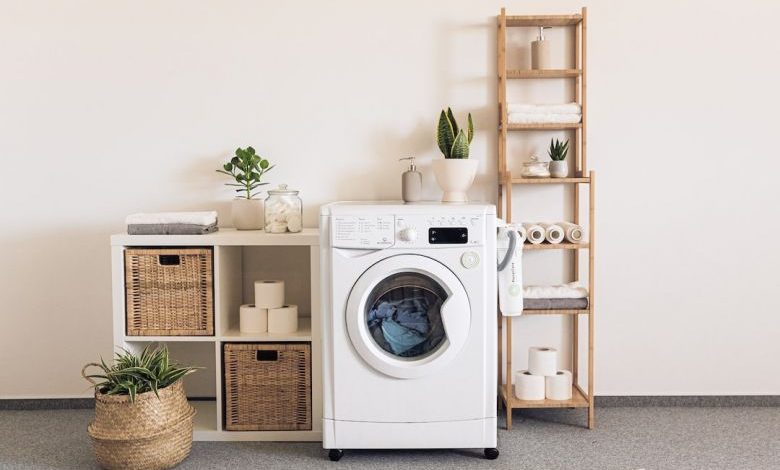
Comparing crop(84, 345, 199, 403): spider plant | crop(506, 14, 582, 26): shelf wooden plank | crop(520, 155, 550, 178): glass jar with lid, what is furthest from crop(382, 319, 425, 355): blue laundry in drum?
crop(506, 14, 582, 26): shelf wooden plank

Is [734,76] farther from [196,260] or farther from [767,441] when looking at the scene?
[196,260]

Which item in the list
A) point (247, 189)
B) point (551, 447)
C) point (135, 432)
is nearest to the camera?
point (135, 432)

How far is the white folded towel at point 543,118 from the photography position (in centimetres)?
301

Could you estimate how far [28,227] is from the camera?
3258 mm

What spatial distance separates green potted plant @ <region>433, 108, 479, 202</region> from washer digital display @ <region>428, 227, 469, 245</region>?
1.51 feet

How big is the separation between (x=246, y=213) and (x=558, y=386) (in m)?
1.40

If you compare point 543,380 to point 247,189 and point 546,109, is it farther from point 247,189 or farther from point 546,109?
point 247,189

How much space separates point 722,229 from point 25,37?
118 inches

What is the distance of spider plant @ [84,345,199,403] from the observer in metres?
2.55

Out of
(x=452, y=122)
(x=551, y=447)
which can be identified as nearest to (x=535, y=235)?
(x=452, y=122)

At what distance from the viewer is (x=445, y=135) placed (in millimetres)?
3070

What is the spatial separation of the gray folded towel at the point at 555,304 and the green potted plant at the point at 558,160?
19.3 inches

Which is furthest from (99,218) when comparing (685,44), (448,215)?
(685,44)

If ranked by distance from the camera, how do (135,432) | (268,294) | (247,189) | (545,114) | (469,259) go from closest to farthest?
(135,432) < (469,259) < (268,294) < (545,114) < (247,189)
